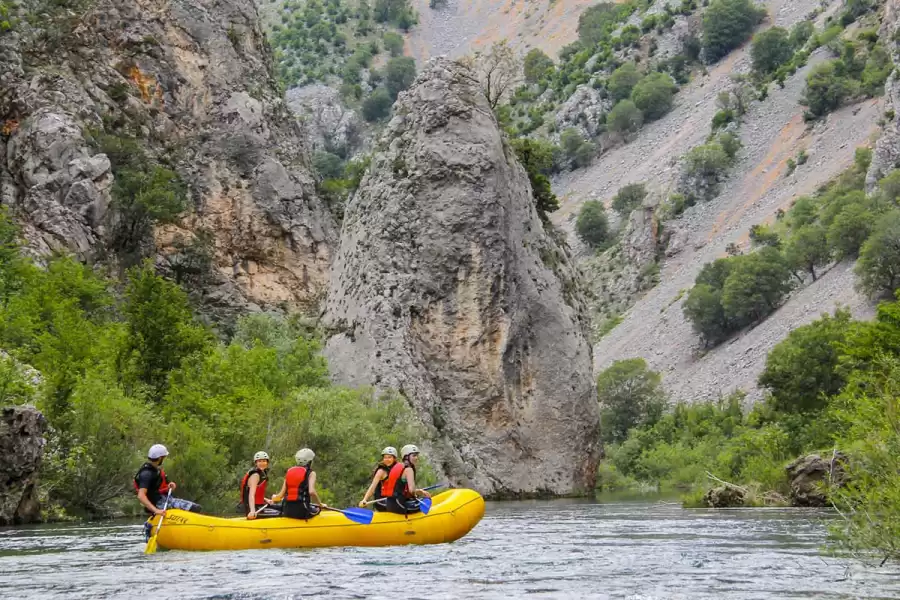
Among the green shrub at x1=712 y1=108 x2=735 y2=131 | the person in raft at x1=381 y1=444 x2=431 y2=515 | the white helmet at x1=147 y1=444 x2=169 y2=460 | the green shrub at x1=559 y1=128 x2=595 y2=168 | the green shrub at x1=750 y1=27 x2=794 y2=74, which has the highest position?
the green shrub at x1=750 y1=27 x2=794 y2=74

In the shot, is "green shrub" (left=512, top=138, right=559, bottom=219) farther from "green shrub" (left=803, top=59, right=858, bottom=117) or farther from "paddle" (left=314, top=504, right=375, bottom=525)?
"green shrub" (left=803, top=59, right=858, bottom=117)

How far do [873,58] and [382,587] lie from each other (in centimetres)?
11875

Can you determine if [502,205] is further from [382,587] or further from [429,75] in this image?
[382,587]

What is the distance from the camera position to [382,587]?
1653 centimetres

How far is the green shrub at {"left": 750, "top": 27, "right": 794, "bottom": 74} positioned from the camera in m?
143

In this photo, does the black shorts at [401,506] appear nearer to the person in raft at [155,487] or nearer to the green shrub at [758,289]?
the person in raft at [155,487]

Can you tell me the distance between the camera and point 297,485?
2169 centimetres

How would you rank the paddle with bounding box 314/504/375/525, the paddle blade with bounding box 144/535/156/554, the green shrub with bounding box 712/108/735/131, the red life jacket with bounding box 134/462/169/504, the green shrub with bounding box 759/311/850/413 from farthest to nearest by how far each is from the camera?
1. the green shrub with bounding box 712/108/735/131
2. the green shrub with bounding box 759/311/850/413
3. the red life jacket with bounding box 134/462/169/504
4. the paddle with bounding box 314/504/375/525
5. the paddle blade with bounding box 144/535/156/554

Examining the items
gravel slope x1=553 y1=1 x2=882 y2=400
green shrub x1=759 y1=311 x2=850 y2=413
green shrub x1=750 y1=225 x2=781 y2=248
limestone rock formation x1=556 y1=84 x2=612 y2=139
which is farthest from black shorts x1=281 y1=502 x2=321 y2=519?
limestone rock formation x1=556 y1=84 x2=612 y2=139

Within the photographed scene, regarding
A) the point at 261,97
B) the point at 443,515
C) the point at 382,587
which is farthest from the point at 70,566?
the point at 261,97

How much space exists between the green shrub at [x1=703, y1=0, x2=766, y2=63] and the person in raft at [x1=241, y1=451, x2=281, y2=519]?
143 m

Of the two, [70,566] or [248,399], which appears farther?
[248,399]

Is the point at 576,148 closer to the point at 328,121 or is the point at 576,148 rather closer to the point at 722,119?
the point at 722,119

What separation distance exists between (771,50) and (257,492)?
133 metres
